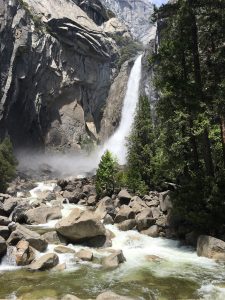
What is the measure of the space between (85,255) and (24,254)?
318cm

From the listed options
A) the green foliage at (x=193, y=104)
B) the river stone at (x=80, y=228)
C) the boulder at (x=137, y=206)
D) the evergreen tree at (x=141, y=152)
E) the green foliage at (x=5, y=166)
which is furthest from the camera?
the green foliage at (x=5, y=166)

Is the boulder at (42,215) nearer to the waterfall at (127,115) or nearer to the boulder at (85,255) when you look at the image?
the boulder at (85,255)

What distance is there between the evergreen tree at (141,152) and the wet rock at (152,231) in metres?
16.3

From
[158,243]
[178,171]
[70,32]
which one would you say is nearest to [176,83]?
[178,171]

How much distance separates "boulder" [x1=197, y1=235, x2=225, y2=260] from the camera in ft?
67.0

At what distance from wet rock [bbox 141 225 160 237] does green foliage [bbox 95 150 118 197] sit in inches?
685

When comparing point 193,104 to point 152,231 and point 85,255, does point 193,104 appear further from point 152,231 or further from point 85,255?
point 85,255

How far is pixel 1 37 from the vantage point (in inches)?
→ 2953

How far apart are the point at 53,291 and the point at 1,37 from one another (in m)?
68.4

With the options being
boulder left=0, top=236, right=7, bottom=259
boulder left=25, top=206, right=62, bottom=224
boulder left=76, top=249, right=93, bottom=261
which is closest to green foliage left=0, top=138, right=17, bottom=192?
boulder left=25, top=206, right=62, bottom=224

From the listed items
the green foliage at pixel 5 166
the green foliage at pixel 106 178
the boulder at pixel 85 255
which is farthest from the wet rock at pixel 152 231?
the green foliage at pixel 5 166

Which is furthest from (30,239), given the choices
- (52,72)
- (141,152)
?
(52,72)

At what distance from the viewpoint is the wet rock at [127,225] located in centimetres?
2789

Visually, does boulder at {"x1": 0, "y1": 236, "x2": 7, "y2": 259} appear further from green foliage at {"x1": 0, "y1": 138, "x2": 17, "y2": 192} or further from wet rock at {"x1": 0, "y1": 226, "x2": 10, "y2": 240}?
green foliage at {"x1": 0, "y1": 138, "x2": 17, "y2": 192}
